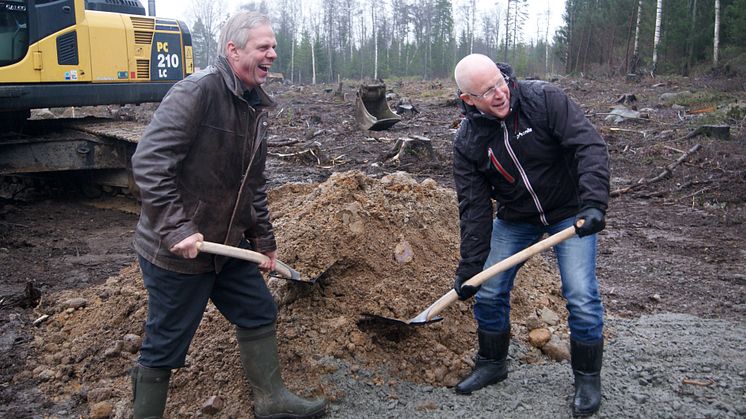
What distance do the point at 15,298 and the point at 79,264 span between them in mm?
1236

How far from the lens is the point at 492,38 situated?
8319 centimetres

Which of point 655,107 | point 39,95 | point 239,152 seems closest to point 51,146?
point 39,95

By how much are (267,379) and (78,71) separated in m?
6.16

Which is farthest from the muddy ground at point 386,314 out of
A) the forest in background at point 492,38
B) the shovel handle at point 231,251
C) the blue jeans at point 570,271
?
the forest in background at point 492,38

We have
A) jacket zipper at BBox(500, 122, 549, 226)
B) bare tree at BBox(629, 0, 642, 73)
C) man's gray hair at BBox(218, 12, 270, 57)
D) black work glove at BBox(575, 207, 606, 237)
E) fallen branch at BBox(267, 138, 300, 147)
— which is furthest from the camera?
bare tree at BBox(629, 0, 642, 73)

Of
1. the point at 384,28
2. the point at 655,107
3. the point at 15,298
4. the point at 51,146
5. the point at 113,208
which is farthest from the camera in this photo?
the point at 384,28

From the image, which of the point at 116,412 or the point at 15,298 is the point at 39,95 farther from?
the point at 116,412

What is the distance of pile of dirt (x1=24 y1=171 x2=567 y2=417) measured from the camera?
3.80m

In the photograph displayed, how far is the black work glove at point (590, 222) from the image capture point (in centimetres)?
307

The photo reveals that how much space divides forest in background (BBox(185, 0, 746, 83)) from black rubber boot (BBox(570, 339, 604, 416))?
25.9 m

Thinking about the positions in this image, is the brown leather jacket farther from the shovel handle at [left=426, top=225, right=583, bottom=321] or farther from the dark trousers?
the shovel handle at [left=426, top=225, right=583, bottom=321]

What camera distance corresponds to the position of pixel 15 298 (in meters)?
5.61

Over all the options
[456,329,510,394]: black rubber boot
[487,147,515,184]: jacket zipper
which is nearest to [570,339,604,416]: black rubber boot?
[456,329,510,394]: black rubber boot

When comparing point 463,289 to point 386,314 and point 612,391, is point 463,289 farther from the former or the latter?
point 612,391
